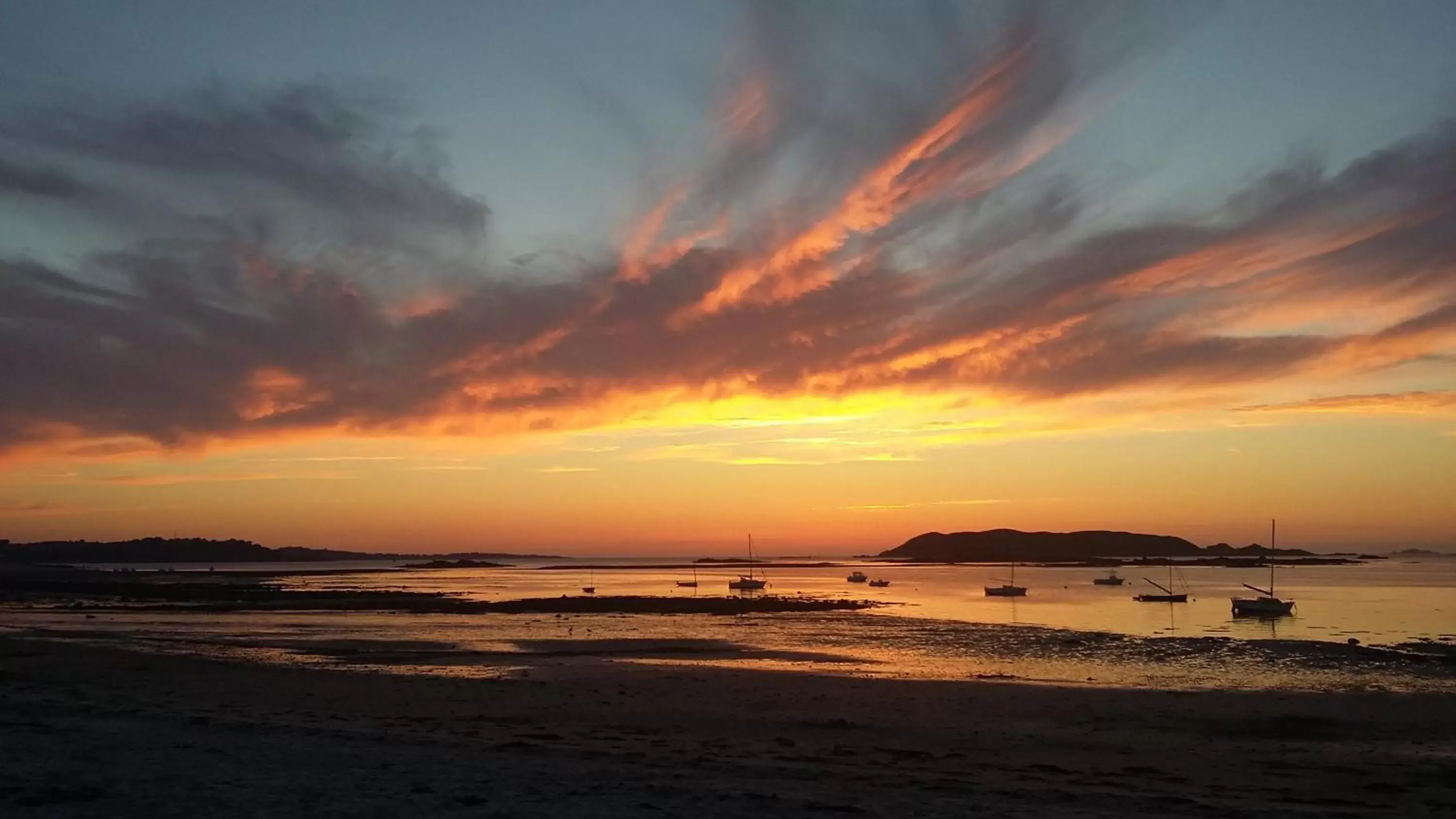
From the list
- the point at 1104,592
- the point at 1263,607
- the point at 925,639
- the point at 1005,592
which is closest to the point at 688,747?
the point at 925,639

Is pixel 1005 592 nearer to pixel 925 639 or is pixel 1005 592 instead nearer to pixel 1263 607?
pixel 1263 607

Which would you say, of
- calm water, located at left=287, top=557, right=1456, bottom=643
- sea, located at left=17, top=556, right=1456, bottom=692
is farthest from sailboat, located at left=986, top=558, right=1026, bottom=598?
sea, located at left=17, top=556, right=1456, bottom=692

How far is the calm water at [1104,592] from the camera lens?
54.0 m

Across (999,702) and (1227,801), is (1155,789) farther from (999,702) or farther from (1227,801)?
(999,702)

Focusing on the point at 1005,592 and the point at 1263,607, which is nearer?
the point at 1263,607

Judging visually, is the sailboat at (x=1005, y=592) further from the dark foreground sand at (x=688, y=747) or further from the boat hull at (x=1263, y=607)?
the dark foreground sand at (x=688, y=747)

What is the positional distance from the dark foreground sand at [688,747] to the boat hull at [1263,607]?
37.1m

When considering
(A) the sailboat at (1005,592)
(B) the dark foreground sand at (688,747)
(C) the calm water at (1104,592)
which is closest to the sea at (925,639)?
(C) the calm water at (1104,592)

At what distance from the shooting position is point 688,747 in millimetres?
17734

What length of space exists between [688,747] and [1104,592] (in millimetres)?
91778

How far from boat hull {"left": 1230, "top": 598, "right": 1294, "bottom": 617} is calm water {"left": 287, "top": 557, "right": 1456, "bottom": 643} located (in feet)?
3.04

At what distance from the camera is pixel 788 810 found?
12.2 m

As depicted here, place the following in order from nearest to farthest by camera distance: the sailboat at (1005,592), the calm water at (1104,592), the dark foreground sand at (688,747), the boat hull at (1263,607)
Answer: the dark foreground sand at (688,747) < the calm water at (1104,592) < the boat hull at (1263,607) < the sailboat at (1005,592)

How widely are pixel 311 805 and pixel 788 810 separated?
5.81 m
